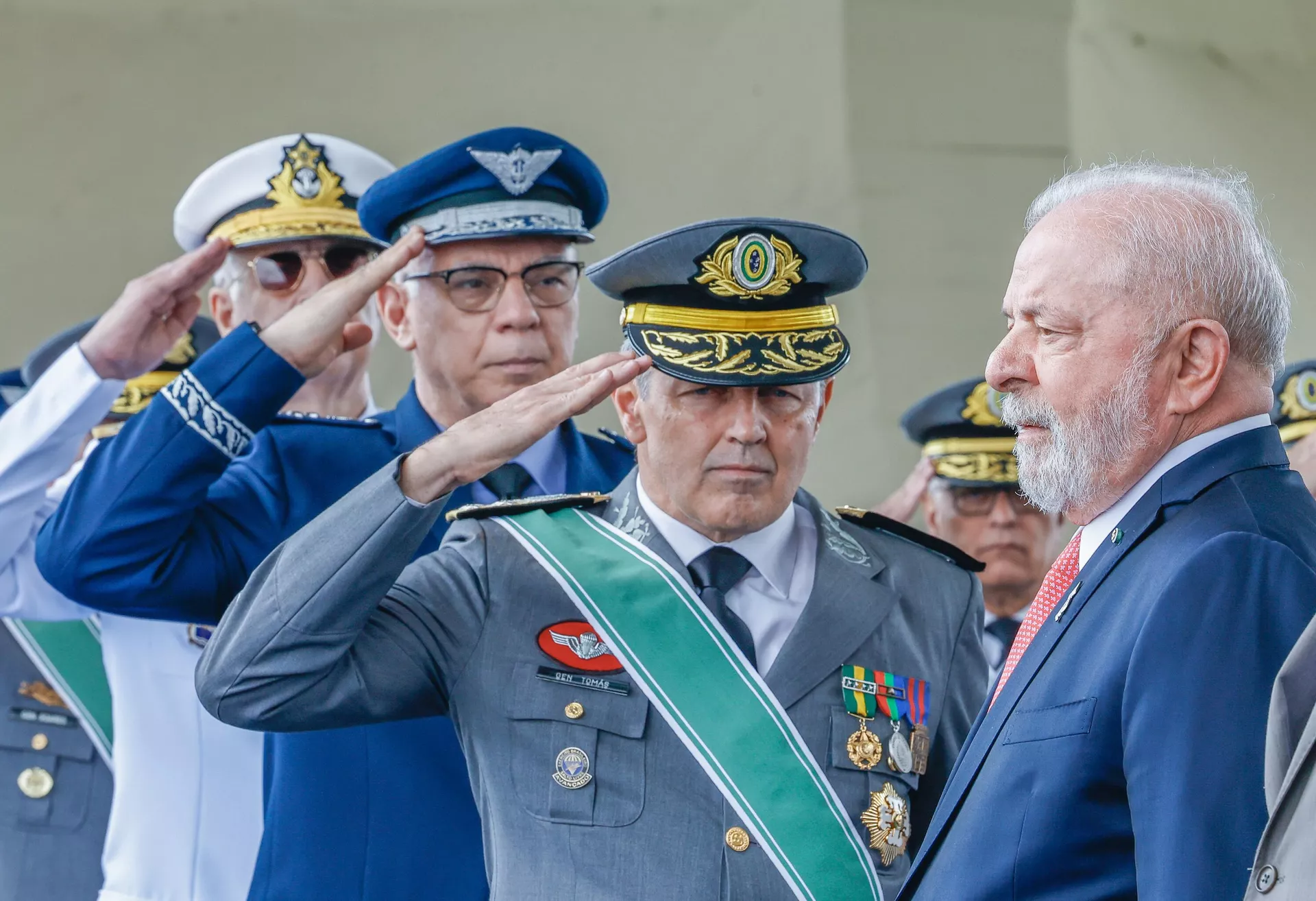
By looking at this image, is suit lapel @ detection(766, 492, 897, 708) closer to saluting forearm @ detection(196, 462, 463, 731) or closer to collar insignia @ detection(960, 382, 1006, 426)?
saluting forearm @ detection(196, 462, 463, 731)

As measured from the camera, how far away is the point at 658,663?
2584mm

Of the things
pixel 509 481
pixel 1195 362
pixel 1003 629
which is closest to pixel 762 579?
pixel 509 481

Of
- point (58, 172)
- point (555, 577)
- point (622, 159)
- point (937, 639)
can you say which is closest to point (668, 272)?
point (555, 577)

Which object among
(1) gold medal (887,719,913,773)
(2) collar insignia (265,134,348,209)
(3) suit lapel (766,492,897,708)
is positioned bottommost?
(1) gold medal (887,719,913,773)

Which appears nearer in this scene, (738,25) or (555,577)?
(555,577)

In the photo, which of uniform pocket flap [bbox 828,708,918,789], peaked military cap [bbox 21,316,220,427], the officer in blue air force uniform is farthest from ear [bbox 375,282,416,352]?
uniform pocket flap [bbox 828,708,918,789]

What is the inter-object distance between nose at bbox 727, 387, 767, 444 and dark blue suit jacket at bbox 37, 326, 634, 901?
751 mm

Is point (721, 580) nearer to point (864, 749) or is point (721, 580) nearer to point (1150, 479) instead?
point (864, 749)

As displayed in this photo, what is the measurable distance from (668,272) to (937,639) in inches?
28.3

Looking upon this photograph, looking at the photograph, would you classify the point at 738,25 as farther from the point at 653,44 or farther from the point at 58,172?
the point at 58,172

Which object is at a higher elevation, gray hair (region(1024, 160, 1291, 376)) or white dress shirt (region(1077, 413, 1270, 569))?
gray hair (region(1024, 160, 1291, 376))

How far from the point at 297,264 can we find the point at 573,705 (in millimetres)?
1441

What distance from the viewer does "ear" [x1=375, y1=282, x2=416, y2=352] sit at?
128 inches

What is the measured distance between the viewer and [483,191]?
318 cm
